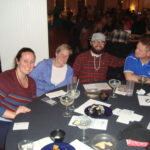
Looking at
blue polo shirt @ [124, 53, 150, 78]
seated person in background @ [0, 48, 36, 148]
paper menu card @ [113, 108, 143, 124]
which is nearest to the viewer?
paper menu card @ [113, 108, 143, 124]

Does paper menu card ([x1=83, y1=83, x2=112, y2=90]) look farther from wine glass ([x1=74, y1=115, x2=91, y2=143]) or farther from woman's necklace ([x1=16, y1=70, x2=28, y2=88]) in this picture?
wine glass ([x1=74, y1=115, x2=91, y2=143])

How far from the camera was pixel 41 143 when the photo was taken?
60.7 inches

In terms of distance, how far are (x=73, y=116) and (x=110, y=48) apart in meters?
3.12

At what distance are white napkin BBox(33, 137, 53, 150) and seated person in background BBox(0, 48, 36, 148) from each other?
57cm

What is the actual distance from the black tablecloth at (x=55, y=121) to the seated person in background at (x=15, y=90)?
20 cm

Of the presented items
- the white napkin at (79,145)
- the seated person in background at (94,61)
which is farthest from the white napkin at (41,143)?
the seated person in background at (94,61)

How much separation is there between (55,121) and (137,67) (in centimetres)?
156

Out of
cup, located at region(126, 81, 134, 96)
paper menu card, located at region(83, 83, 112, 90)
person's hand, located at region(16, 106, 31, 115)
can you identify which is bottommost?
person's hand, located at region(16, 106, 31, 115)

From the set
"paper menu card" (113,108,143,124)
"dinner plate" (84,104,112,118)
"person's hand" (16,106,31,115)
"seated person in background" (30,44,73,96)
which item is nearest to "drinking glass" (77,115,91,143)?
"dinner plate" (84,104,112,118)

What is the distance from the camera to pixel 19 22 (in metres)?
3.38

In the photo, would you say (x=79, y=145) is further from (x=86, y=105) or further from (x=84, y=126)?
(x=86, y=105)

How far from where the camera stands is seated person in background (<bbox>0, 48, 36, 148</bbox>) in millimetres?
2115

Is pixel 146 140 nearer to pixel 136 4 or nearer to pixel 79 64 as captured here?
pixel 79 64

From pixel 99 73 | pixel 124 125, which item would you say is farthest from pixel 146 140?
pixel 99 73
